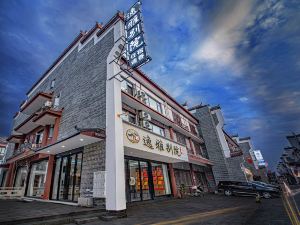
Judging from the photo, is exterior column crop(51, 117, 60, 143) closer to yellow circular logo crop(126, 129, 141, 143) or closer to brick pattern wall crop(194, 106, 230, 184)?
yellow circular logo crop(126, 129, 141, 143)

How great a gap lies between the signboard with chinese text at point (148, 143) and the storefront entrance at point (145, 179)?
142 cm

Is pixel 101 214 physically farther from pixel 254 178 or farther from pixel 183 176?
pixel 254 178

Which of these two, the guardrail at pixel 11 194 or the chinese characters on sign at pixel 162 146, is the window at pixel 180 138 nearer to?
the chinese characters on sign at pixel 162 146

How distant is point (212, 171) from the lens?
25.7 meters

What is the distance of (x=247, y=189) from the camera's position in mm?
17969

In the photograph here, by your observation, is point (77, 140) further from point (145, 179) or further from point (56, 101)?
point (56, 101)

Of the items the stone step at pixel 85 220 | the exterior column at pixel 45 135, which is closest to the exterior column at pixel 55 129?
the exterior column at pixel 45 135

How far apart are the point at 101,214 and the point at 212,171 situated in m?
21.6

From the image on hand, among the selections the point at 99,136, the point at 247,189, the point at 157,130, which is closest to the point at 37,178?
the point at 99,136

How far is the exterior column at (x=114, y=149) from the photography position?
862cm

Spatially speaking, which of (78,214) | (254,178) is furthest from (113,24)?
(254,178)

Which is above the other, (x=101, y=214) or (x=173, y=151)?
(x=173, y=151)

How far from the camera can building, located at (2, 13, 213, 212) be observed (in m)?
10.1

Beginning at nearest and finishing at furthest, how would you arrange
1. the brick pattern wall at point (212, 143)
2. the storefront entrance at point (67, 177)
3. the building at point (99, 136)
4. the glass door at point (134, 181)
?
the building at point (99, 136)
the storefront entrance at point (67, 177)
the glass door at point (134, 181)
the brick pattern wall at point (212, 143)
